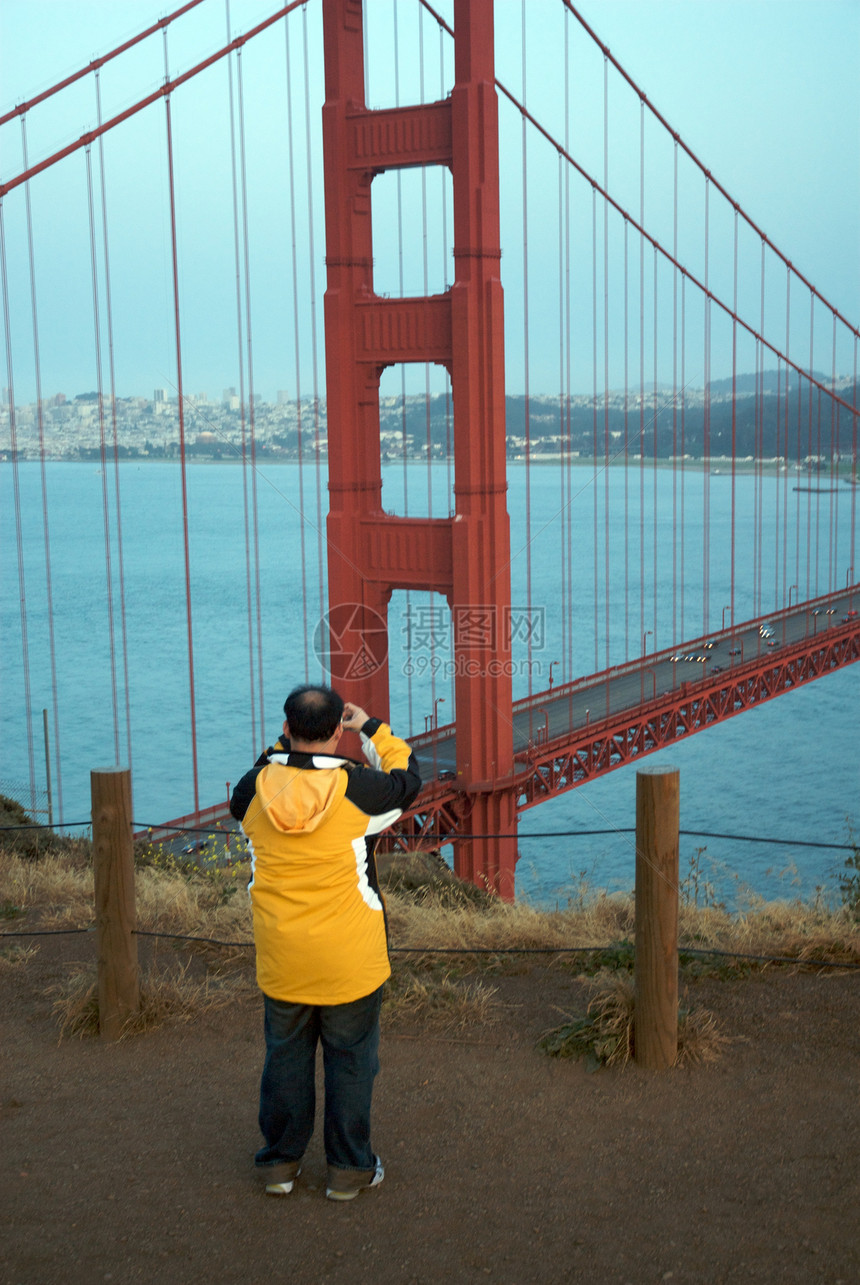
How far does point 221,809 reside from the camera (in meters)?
14.8

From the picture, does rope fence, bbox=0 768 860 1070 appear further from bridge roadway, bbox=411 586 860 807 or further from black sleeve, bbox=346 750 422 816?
bridge roadway, bbox=411 586 860 807

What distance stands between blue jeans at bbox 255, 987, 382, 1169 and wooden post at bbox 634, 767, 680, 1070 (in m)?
1.01

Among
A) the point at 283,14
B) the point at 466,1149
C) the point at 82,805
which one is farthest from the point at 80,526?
the point at 466,1149

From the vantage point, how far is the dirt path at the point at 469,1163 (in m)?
2.79

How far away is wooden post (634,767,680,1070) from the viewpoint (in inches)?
142

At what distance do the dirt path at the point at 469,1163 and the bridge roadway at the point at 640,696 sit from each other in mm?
10608

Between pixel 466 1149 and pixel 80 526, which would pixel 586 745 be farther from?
pixel 80 526

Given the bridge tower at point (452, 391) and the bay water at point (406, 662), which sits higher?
the bridge tower at point (452, 391)

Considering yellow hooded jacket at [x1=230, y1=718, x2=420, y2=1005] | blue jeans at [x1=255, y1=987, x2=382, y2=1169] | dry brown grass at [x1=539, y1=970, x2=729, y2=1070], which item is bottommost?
dry brown grass at [x1=539, y1=970, x2=729, y2=1070]

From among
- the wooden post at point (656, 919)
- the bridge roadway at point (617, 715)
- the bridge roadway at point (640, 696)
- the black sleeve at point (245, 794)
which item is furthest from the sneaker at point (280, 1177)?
the bridge roadway at point (640, 696)

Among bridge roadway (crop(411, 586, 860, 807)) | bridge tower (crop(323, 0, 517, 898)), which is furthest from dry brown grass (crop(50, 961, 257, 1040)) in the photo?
bridge roadway (crop(411, 586, 860, 807))

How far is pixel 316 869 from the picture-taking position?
2871 millimetres

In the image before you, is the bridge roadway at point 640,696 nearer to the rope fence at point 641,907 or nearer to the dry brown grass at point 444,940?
the dry brown grass at point 444,940

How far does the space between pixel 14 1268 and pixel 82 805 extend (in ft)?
108
